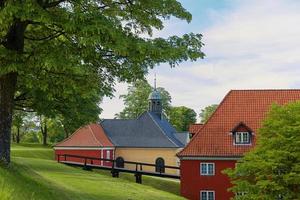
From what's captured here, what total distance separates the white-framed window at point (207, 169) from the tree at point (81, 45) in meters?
24.8

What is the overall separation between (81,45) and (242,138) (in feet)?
93.2

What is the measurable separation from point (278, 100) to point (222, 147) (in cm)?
619

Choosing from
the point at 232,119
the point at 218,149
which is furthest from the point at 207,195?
the point at 232,119

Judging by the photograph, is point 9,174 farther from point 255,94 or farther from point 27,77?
point 255,94

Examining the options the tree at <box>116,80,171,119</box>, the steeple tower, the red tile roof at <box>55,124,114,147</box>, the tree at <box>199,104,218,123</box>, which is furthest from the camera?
the tree at <box>199,104,218,123</box>

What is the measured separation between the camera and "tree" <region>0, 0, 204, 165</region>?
1014 cm

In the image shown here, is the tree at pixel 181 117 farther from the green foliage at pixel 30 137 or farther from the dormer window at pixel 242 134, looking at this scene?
the dormer window at pixel 242 134

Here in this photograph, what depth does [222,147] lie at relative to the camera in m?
37.9

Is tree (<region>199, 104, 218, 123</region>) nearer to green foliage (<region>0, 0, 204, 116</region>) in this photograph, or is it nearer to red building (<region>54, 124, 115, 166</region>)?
red building (<region>54, 124, 115, 166</region>)

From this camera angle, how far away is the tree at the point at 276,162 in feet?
86.8

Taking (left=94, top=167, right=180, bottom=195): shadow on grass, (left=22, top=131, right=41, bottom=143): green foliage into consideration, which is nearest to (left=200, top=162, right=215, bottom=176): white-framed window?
(left=94, top=167, right=180, bottom=195): shadow on grass

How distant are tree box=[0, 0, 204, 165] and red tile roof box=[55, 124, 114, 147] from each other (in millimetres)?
41003

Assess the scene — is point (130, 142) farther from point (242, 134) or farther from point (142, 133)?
point (242, 134)

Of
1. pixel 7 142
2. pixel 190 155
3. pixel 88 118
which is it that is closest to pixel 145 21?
pixel 7 142
